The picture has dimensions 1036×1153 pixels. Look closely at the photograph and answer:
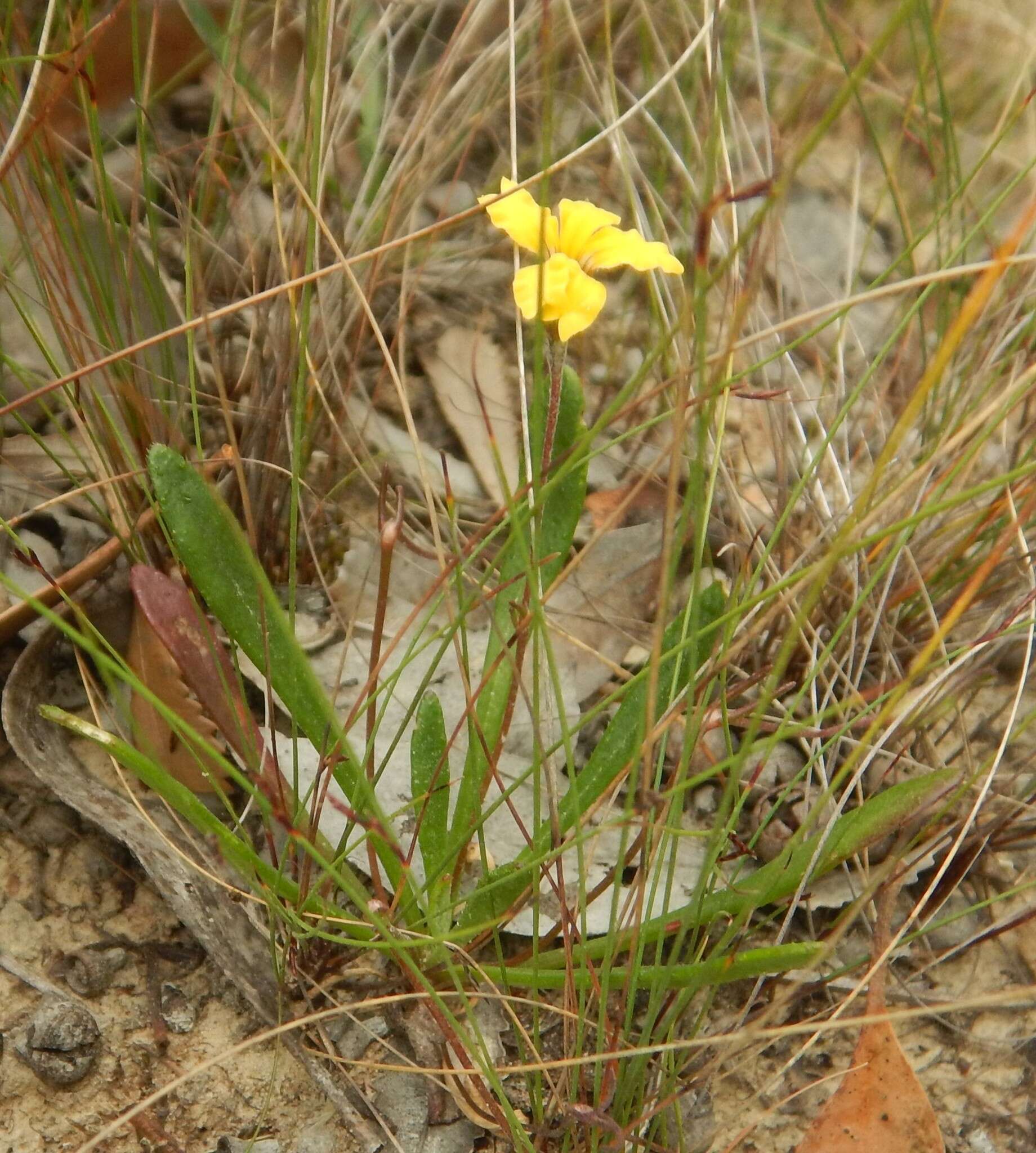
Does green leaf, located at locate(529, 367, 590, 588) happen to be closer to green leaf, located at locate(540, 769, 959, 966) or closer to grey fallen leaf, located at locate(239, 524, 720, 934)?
grey fallen leaf, located at locate(239, 524, 720, 934)

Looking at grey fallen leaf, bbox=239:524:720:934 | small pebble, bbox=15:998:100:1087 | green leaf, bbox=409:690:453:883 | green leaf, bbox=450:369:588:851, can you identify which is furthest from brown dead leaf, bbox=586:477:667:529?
small pebble, bbox=15:998:100:1087

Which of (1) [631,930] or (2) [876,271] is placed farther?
(2) [876,271]

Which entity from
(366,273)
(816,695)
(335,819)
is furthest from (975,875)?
(366,273)

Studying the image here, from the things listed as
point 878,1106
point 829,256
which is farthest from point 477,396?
point 878,1106

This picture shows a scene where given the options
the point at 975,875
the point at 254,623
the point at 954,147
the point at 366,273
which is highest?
the point at 954,147

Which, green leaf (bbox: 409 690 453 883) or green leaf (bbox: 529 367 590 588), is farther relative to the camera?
green leaf (bbox: 529 367 590 588)

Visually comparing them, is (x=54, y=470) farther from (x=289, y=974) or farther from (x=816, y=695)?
(x=816, y=695)

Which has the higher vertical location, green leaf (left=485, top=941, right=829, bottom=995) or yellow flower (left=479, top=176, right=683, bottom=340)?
yellow flower (left=479, top=176, right=683, bottom=340)

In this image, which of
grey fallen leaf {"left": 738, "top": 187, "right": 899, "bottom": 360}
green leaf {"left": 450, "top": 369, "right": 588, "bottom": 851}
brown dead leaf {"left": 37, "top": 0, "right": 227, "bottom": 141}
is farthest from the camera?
grey fallen leaf {"left": 738, "top": 187, "right": 899, "bottom": 360}
